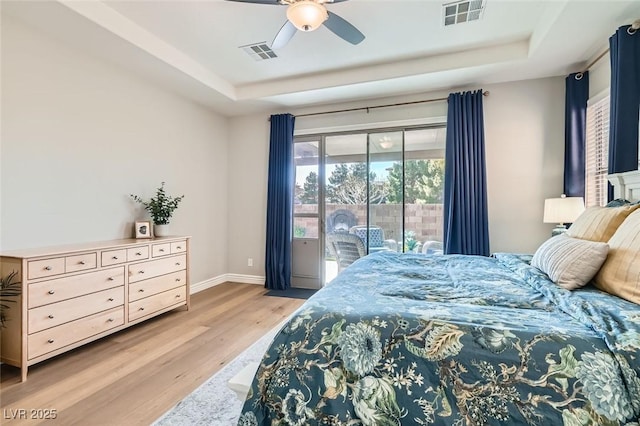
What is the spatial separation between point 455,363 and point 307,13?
220cm

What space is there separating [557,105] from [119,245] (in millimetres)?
4986

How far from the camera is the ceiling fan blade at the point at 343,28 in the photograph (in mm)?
2256

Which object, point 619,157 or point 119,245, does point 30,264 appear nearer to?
point 119,245

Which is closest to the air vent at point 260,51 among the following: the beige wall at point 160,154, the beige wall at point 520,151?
the beige wall at point 160,154

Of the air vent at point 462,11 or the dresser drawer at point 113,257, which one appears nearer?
the air vent at point 462,11

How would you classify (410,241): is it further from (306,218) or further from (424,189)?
(306,218)

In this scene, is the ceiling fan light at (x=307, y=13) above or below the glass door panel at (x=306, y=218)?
above

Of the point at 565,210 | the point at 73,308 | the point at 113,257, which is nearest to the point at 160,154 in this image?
the point at 113,257

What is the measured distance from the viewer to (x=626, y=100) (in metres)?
2.30

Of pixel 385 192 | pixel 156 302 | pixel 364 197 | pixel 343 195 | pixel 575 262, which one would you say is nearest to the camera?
pixel 575 262

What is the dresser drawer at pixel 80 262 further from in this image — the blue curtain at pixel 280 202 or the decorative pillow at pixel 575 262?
the decorative pillow at pixel 575 262

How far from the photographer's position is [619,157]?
2.35m

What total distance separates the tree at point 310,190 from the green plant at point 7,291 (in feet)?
10.8

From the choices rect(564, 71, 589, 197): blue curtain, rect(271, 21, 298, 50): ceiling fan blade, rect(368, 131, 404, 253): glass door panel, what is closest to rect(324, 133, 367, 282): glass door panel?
rect(368, 131, 404, 253): glass door panel
